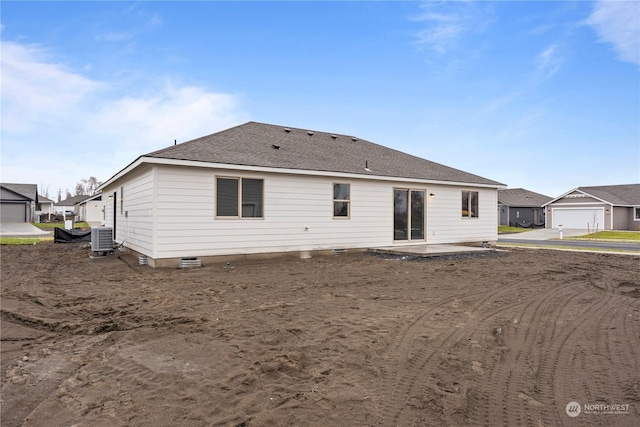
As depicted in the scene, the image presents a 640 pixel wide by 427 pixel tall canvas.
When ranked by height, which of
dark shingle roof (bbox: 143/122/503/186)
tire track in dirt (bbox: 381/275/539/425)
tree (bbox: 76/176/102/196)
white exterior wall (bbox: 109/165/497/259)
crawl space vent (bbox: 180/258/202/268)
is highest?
tree (bbox: 76/176/102/196)

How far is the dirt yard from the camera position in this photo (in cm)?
259

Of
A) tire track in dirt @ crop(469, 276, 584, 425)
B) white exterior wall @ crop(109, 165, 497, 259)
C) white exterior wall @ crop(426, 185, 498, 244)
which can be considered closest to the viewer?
tire track in dirt @ crop(469, 276, 584, 425)

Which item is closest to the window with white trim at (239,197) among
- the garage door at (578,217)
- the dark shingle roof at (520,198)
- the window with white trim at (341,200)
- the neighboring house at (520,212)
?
the window with white trim at (341,200)

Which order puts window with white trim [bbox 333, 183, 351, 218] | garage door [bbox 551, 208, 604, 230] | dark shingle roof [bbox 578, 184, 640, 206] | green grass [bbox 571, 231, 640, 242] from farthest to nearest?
1. dark shingle roof [bbox 578, 184, 640, 206]
2. garage door [bbox 551, 208, 604, 230]
3. green grass [bbox 571, 231, 640, 242]
4. window with white trim [bbox 333, 183, 351, 218]

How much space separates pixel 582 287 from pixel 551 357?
190 inches

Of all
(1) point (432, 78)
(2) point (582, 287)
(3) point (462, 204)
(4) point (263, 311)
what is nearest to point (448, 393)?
(4) point (263, 311)

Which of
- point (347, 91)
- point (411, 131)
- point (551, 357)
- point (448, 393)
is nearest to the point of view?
point (448, 393)

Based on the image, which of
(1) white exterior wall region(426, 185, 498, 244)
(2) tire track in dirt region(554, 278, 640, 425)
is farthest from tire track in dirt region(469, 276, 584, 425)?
(1) white exterior wall region(426, 185, 498, 244)

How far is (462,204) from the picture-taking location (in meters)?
15.4

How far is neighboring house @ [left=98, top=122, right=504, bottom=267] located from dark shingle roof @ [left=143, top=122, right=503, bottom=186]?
0.05 m

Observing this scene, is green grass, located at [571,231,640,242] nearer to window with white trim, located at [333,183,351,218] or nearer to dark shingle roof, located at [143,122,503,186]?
dark shingle roof, located at [143,122,503,186]

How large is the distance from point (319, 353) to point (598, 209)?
39.8 meters

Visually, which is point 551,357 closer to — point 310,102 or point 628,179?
point 310,102

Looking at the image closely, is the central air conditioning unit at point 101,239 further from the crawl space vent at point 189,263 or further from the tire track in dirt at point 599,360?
the tire track in dirt at point 599,360
